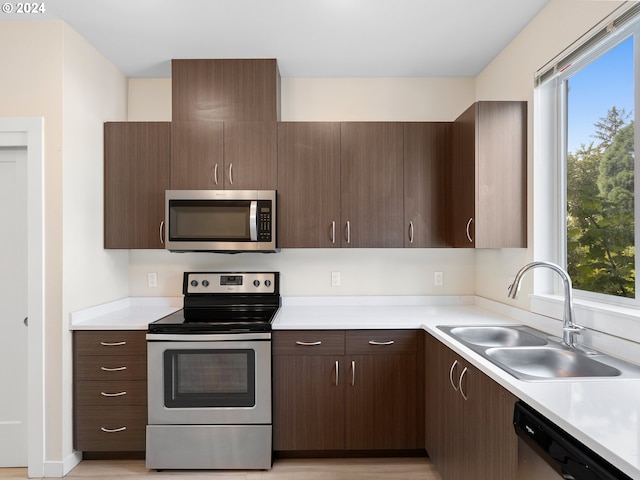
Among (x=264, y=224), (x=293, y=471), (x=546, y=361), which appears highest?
(x=264, y=224)

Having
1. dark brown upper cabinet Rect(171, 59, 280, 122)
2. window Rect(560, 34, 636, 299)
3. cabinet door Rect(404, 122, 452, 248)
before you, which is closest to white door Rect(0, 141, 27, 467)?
dark brown upper cabinet Rect(171, 59, 280, 122)

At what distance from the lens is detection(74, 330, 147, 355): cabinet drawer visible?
254cm

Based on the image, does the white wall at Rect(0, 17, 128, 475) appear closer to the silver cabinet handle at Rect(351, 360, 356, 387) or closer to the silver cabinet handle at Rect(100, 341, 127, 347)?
the silver cabinet handle at Rect(100, 341, 127, 347)

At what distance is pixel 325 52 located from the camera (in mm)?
2838

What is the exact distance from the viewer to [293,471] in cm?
252

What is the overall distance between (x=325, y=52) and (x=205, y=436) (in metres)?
2.48

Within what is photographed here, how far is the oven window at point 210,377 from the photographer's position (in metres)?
2.50

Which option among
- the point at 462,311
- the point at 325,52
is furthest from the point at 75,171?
the point at 462,311

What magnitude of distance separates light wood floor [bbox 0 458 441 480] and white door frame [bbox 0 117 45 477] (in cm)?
24

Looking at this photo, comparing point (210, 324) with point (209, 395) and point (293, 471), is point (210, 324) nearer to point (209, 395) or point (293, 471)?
point (209, 395)

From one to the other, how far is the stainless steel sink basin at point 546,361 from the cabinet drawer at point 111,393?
196cm

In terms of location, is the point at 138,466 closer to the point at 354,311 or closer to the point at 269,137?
the point at 354,311

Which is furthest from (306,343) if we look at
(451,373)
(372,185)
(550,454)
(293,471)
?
(550,454)

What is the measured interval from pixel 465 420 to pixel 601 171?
1319mm
